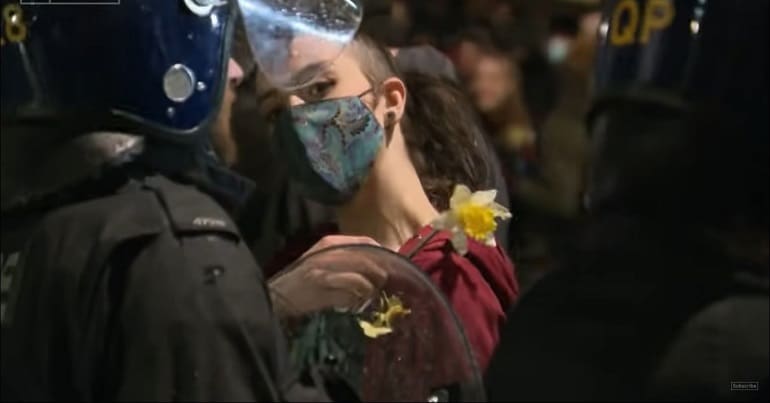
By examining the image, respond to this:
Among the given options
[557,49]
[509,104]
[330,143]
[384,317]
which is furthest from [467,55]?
[384,317]

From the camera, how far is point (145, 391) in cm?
229

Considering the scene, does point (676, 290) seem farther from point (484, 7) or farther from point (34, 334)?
point (484, 7)

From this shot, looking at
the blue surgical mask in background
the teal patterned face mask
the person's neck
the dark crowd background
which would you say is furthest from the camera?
the blue surgical mask in background

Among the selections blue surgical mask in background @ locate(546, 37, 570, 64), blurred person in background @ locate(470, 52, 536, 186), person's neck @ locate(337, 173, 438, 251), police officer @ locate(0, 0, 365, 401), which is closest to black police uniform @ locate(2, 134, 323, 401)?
police officer @ locate(0, 0, 365, 401)

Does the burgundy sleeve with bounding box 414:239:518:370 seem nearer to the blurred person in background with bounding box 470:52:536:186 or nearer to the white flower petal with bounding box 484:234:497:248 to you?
the white flower petal with bounding box 484:234:497:248

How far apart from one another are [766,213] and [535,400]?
38cm

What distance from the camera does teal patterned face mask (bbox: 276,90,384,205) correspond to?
3.08 m

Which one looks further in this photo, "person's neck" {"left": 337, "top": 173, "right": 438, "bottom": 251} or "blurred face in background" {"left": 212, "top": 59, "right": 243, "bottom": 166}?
"person's neck" {"left": 337, "top": 173, "right": 438, "bottom": 251}

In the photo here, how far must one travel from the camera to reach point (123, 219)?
2.39 meters

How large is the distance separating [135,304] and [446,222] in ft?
2.52

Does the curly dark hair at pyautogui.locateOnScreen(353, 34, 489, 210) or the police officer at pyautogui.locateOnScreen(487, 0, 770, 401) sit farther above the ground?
the police officer at pyautogui.locateOnScreen(487, 0, 770, 401)

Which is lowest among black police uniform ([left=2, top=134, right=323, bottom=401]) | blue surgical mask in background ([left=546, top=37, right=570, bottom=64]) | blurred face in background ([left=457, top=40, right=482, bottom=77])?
blue surgical mask in background ([left=546, top=37, right=570, bottom=64])

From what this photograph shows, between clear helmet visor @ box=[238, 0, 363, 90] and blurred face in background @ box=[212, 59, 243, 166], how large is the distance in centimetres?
6

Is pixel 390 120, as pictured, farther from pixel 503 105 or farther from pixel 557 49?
pixel 557 49
